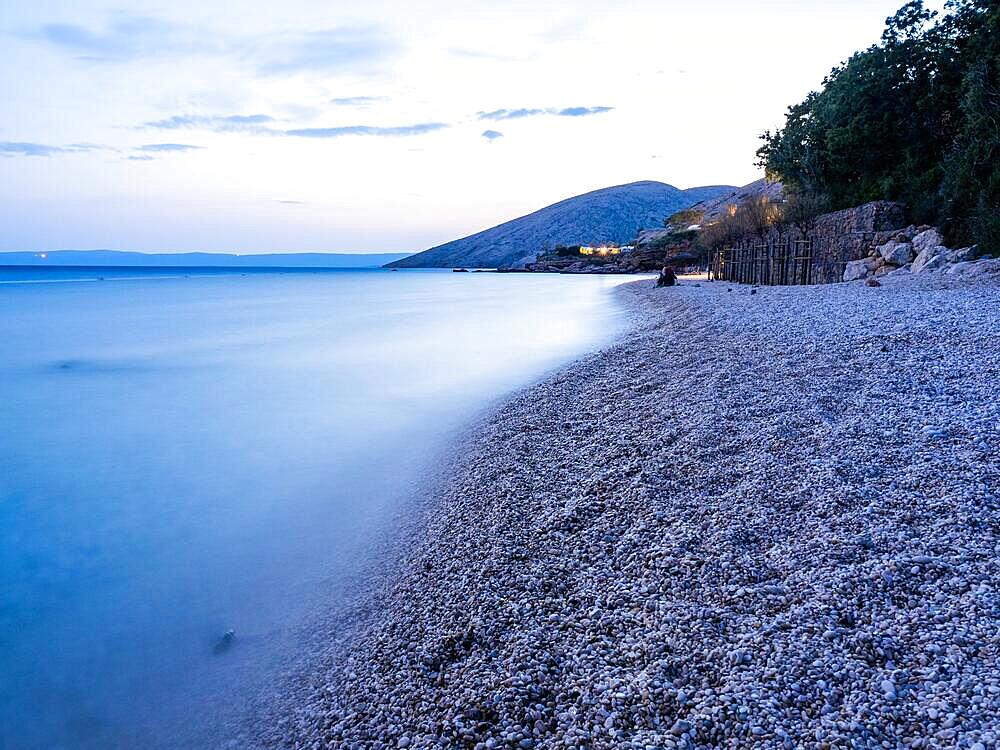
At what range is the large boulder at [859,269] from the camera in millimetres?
20078

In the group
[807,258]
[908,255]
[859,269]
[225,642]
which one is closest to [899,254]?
[908,255]

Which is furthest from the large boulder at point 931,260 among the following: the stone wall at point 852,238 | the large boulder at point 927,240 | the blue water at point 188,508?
the blue water at point 188,508

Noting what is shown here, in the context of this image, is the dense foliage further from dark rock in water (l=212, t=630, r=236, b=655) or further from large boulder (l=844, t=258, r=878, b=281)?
dark rock in water (l=212, t=630, r=236, b=655)

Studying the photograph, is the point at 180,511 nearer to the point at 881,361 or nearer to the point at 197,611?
the point at 197,611

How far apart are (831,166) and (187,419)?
28.0 m

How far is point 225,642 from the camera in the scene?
3.80 m

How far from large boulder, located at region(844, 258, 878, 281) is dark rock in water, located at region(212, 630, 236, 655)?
21268 millimetres

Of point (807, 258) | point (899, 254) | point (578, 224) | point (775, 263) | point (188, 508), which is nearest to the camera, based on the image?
point (188, 508)

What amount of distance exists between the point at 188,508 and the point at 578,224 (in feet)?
547

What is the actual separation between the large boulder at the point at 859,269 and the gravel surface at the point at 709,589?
15843 mm

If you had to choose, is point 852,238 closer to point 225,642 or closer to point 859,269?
point 859,269

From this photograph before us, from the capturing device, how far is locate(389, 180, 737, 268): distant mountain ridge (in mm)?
161000

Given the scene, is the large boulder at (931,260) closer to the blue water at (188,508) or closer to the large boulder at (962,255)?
the large boulder at (962,255)

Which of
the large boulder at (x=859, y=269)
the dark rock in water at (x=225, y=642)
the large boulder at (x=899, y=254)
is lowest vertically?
the dark rock in water at (x=225, y=642)
